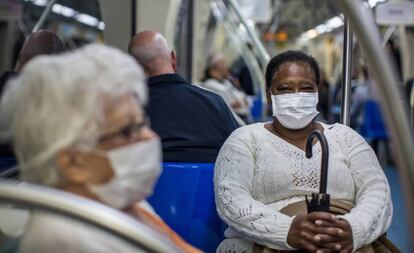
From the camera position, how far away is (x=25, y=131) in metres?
1.46

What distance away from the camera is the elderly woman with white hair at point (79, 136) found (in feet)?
4.65

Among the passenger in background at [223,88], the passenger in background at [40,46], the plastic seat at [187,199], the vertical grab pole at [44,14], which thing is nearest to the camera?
the plastic seat at [187,199]

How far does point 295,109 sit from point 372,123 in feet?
23.2

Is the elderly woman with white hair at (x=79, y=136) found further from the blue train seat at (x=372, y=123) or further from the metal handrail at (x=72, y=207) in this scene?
the blue train seat at (x=372, y=123)

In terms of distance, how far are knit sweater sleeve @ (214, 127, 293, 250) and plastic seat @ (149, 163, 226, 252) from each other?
16 cm

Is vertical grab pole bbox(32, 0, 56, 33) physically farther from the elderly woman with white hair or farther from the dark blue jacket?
the elderly woman with white hair

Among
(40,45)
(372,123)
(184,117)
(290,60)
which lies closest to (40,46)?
(40,45)

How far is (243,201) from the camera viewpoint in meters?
2.59

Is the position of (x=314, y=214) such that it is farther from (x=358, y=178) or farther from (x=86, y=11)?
(x=86, y=11)

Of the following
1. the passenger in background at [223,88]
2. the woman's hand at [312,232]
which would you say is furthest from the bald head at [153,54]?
the passenger in background at [223,88]

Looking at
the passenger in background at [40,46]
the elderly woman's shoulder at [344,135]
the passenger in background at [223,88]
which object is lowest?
the passenger in background at [223,88]

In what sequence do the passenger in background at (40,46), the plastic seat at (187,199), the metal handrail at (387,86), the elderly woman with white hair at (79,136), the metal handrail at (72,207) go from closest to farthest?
the metal handrail at (72,207) → the elderly woman with white hair at (79,136) → the metal handrail at (387,86) → the plastic seat at (187,199) → the passenger in background at (40,46)

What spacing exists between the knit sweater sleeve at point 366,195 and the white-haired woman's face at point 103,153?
122cm

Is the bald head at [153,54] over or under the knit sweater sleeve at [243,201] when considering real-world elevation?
over
